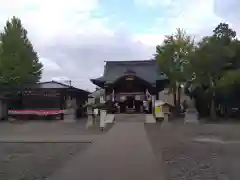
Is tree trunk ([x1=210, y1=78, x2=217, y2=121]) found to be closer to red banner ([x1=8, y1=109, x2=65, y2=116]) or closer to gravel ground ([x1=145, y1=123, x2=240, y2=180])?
red banner ([x1=8, y1=109, x2=65, y2=116])

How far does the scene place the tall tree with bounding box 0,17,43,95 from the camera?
32562mm

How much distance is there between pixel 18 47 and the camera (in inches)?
1312

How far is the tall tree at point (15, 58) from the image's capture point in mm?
32562

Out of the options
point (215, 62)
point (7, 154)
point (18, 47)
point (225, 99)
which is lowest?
point (7, 154)

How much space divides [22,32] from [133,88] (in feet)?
42.0

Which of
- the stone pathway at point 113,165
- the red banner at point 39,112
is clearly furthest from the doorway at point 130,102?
the stone pathway at point 113,165

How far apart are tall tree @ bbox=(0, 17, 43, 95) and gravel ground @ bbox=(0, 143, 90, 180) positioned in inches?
823

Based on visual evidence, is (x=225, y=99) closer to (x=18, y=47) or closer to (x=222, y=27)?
(x=222, y=27)

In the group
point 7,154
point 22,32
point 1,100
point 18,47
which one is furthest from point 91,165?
point 22,32

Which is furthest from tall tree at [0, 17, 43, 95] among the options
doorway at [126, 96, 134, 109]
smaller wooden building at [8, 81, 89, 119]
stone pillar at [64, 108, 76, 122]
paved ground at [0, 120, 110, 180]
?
paved ground at [0, 120, 110, 180]

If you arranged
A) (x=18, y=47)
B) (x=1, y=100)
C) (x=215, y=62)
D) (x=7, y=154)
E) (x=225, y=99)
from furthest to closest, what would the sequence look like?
(x=18, y=47) < (x=1, y=100) < (x=225, y=99) < (x=215, y=62) < (x=7, y=154)

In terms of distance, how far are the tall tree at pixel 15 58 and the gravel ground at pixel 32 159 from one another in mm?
20906

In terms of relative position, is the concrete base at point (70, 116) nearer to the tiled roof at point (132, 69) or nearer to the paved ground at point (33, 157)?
the tiled roof at point (132, 69)

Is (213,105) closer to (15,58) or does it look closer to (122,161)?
(15,58)
